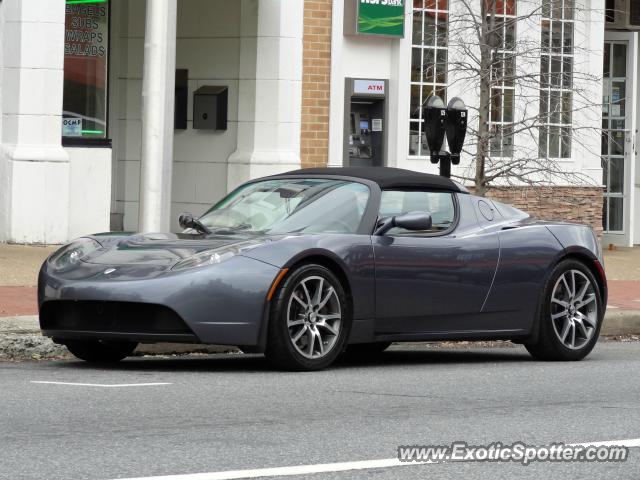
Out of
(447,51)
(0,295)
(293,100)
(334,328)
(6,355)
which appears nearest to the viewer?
(334,328)

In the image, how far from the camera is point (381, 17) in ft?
67.8

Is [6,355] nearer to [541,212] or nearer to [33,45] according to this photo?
[33,45]

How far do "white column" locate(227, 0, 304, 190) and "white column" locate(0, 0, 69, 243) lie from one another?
10.6 ft

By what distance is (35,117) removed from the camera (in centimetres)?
1742

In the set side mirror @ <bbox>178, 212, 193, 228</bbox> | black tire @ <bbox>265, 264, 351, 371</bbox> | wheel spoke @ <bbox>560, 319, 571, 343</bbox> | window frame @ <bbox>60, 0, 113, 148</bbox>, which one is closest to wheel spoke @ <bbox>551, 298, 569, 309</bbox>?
wheel spoke @ <bbox>560, 319, 571, 343</bbox>

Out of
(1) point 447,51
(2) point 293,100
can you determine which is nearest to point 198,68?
(2) point 293,100

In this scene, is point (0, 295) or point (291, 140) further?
point (291, 140)

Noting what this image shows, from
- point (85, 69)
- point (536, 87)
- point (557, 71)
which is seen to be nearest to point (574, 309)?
point (85, 69)

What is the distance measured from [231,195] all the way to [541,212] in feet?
40.8

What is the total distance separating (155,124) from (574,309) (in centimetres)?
602

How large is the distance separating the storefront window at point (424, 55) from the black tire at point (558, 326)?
34.8 ft

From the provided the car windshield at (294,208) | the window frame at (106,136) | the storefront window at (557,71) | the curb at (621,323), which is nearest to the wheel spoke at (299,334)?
the car windshield at (294,208)

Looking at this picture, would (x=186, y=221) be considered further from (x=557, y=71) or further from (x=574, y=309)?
(x=557, y=71)

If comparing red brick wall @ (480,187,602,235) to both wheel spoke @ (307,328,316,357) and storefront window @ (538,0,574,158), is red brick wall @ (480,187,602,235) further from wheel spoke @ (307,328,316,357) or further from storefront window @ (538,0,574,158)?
wheel spoke @ (307,328,316,357)
